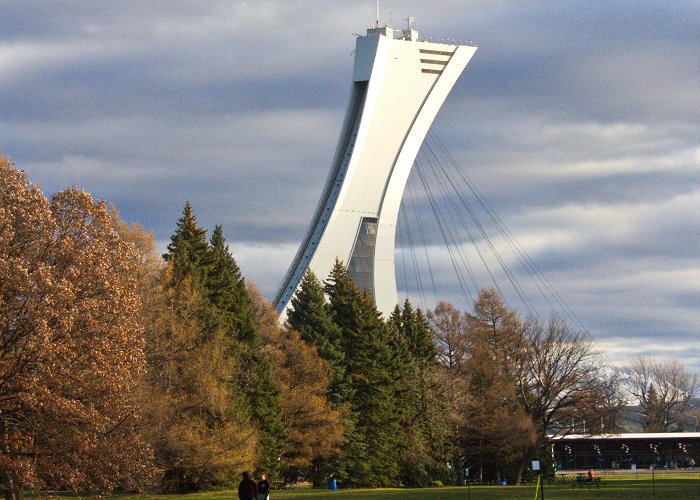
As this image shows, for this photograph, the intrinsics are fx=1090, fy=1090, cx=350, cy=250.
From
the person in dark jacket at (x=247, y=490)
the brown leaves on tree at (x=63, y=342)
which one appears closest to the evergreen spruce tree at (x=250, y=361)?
the brown leaves on tree at (x=63, y=342)

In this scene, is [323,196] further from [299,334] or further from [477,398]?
[299,334]

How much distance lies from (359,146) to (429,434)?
923 inches

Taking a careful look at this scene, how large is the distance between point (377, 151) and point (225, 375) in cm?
3801

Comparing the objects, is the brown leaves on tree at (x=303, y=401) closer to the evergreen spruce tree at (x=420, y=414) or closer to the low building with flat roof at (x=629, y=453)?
the evergreen spruce tree at (x=420, y=414)

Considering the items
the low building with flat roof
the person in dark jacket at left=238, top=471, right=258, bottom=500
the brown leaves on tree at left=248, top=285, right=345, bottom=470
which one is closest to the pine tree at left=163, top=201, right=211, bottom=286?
the brown leaves on tree at left=248, top=285, right=345, bottom=470

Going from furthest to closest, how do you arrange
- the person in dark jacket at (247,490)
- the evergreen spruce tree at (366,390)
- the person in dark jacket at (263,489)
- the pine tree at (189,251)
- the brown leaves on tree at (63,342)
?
the evergreen spruce tree at (366,390) → the pine tree at (189,251) → the brown leaves on tree at (63,342) → the person in dark jacket at (263,489) → the person in dark jacket at (247,490)

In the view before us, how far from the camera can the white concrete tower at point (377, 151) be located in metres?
74.8

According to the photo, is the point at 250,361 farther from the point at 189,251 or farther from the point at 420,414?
the point at 420,414

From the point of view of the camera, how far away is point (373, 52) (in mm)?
74375

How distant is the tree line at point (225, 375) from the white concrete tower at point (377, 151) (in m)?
6.66

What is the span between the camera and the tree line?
25469 millimetres

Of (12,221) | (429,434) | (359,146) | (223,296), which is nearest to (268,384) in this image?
(223,296)

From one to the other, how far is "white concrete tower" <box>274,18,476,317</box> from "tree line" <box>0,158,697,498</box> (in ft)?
21.9

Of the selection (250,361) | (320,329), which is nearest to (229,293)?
(250,361)
